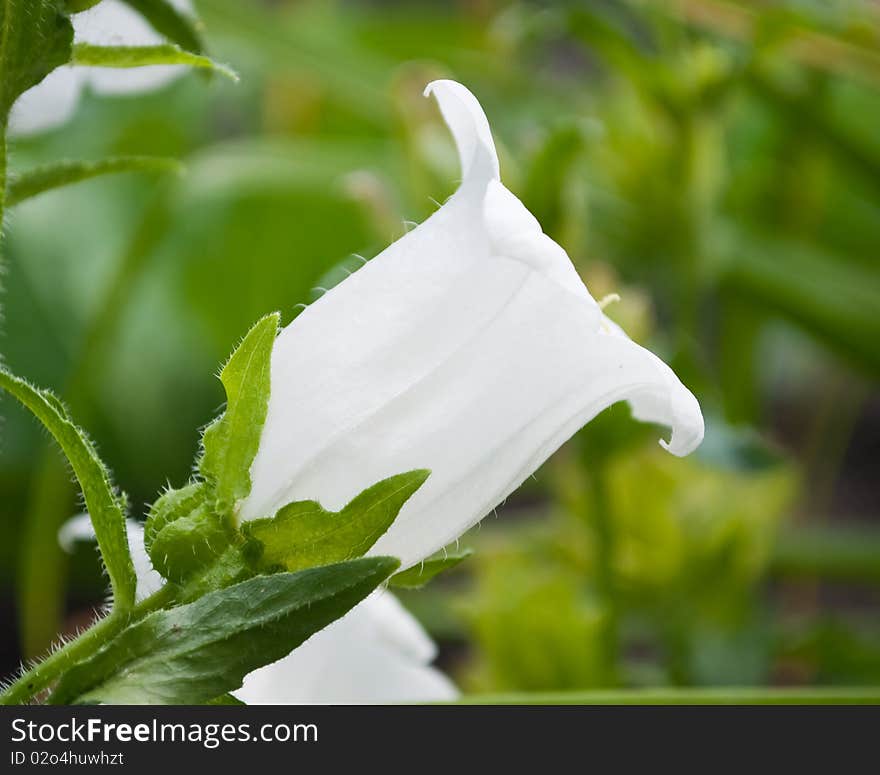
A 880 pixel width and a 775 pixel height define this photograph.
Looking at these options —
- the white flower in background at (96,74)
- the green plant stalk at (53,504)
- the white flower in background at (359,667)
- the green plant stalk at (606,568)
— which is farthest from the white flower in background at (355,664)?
the green plant stalk at (53,504)

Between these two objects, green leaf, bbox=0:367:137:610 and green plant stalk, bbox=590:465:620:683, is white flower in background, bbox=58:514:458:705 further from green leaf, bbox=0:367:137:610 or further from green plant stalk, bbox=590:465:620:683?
green plant stalk, bbox=590:465:620:683

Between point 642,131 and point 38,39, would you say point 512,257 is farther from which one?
point 642,131

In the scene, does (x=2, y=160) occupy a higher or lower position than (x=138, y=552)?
higher

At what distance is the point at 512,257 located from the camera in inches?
9.0

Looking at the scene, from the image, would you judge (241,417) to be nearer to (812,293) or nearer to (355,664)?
(355,664)

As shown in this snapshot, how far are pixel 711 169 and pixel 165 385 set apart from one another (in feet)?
2.25

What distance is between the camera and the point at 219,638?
240 mm

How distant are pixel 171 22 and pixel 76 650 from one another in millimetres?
150

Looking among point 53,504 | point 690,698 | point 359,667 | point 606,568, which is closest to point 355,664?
point 359,667

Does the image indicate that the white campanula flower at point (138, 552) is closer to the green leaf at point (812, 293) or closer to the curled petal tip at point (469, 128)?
the curled petal tip at point (469, 128)

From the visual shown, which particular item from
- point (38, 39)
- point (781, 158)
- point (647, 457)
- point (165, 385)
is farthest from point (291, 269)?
point (38, 39)

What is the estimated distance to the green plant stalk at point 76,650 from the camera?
0.25m

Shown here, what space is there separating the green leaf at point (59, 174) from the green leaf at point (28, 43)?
3 cm
